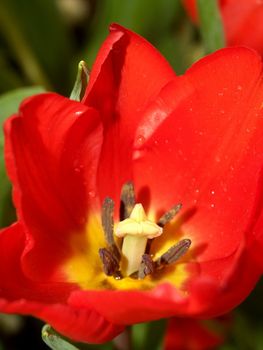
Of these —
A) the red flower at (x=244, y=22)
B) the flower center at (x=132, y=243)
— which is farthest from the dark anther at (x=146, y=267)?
the red flower at (x=244, y=22)

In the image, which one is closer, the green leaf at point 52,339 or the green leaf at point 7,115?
the green leaf at point 52,339

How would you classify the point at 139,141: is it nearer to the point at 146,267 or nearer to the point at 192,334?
the point at 146,267

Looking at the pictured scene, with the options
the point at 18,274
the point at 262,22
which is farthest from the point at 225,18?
the point at 18,274

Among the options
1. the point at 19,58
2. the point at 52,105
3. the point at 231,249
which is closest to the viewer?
the point at 52,105

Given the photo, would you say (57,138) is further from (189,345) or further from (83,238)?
(189,345)

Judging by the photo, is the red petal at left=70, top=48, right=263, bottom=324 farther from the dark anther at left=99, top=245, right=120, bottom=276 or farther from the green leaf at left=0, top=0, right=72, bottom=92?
the green leaf at left=0, top=0, right=72, bottom=92

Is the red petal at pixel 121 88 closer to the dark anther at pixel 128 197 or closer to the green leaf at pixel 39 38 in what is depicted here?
the dark anther at pixel 128 197

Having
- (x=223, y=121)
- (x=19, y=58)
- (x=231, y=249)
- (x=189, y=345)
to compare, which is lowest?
(x=189, y=345)
